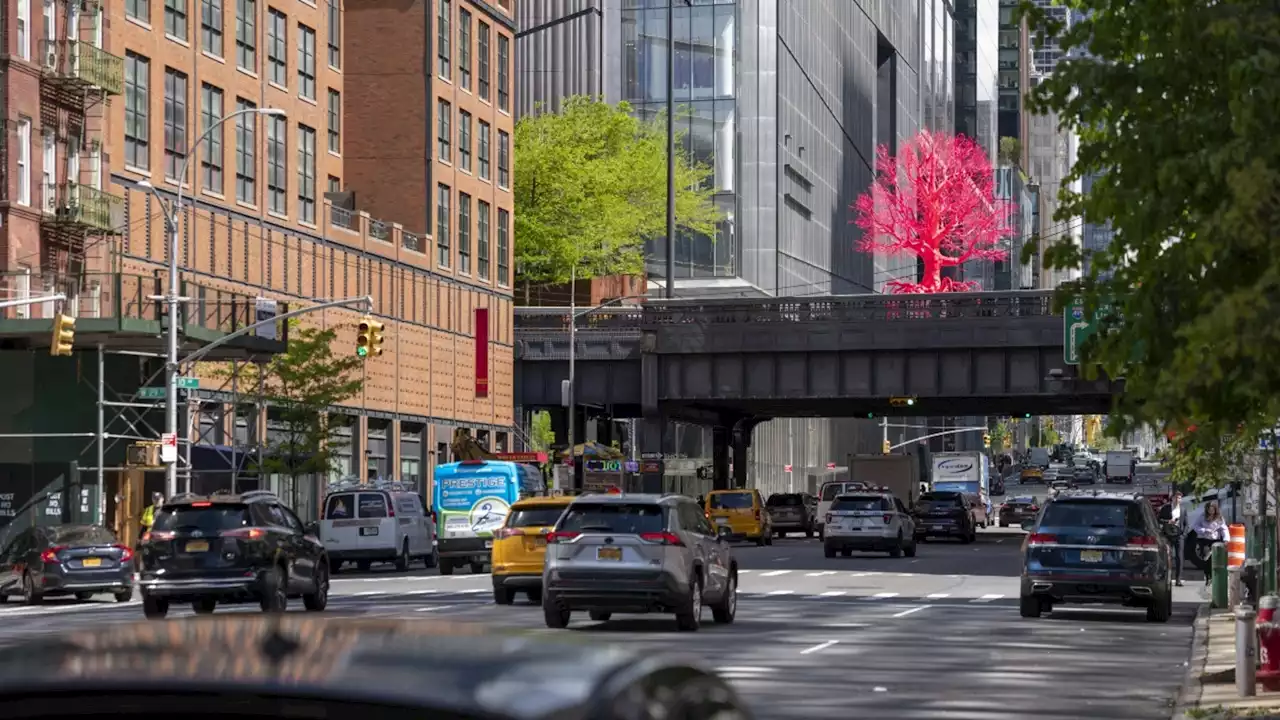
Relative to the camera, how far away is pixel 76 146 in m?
54.5

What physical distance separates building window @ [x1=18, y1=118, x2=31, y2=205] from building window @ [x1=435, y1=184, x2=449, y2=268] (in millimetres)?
27983

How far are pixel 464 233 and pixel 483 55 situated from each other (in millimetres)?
7438

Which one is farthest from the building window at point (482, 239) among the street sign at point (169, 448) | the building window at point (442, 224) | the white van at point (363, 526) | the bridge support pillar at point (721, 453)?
the street sign at point (169, 448)

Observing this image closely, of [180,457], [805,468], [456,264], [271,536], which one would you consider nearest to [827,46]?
[805,468]

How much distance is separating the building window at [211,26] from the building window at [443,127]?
51.6 feet

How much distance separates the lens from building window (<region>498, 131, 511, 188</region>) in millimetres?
87625

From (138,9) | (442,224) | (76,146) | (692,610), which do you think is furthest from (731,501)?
(692,610)

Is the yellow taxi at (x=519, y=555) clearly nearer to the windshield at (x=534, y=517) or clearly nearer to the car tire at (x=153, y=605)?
the windshield at (x=534, y=517)

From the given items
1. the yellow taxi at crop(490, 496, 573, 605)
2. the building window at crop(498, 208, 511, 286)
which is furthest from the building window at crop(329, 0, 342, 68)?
the yellow taxi at crop(490, 496, 573, 605)

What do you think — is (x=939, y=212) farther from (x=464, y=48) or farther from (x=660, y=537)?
(x=660, y=537)

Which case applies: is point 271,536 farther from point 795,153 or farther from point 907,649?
point 795,153

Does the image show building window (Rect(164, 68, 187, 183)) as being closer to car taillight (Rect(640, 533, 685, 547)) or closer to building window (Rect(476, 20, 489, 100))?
building window (Rect(476, 20, 489, 100))

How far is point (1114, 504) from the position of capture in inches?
1190

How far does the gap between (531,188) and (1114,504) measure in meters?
71.8
